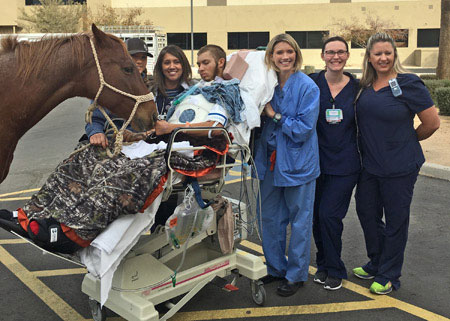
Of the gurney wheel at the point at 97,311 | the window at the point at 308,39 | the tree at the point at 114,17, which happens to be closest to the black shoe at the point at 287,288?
the gurney wheel at the point at 97,311

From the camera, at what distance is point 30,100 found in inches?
123

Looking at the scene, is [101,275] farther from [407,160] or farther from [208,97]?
[407,160]

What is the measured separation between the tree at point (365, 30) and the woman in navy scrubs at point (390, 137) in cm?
3062

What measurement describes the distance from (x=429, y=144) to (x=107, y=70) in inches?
336

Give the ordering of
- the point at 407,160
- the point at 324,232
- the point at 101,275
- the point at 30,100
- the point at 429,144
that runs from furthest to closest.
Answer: the point at 429,144
the point at 324,232
the point at 407,160
the point at 30,100
the point at 101,275

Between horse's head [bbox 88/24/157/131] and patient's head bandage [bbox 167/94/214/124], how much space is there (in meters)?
0.27

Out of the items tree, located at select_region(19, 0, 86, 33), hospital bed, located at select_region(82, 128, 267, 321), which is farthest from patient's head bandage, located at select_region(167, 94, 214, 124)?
tree, located at select_region(19, 0, 86, 33)

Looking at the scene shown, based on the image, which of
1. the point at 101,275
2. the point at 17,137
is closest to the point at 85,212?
the point at 101,275

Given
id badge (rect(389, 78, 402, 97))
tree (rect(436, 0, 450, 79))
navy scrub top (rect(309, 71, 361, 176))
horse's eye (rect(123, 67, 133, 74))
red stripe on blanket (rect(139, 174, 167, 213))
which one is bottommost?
red stripe on blanket (rect(139, 174, 167, 213))

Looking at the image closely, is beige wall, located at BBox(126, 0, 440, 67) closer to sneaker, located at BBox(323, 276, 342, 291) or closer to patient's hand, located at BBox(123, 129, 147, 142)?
sneaker, located at BBox(323, 276, 342, 291)

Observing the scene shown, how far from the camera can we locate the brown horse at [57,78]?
309 centimetres

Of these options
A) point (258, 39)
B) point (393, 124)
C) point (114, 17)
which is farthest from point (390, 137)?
point (258, 39)

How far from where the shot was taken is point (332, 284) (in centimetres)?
418

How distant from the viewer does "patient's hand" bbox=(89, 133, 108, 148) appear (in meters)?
3.37
